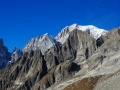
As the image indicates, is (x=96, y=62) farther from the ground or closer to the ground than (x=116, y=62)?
farther from the ground

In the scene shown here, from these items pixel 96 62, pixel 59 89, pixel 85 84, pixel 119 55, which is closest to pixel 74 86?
pixel 85 84

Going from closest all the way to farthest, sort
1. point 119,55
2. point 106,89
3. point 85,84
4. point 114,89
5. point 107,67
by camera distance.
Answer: point 114,89 < point 106,89 < point 85,84 < point 107,67 < point 119,55

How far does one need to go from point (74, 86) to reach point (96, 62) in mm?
64167

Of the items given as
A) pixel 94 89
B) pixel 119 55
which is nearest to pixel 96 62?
pixel 119 55

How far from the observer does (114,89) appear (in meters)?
100

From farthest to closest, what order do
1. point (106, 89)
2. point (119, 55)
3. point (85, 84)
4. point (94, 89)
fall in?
point (119, 55) → point (85, 84) → point (94, 89) → point (106, 89)

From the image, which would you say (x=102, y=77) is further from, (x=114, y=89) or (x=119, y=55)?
(x=119, y=55)

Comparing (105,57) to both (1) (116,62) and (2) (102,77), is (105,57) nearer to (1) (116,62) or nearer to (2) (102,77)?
(1) (116,62)

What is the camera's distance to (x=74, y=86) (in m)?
139

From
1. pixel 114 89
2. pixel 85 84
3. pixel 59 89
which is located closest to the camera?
pixel 114 89

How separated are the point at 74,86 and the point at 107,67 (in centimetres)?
3451

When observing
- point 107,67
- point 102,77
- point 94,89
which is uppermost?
point 107,67

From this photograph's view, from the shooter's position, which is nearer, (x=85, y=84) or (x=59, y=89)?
(x=85, y=84)

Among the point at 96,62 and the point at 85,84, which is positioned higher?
the point at 96,62
